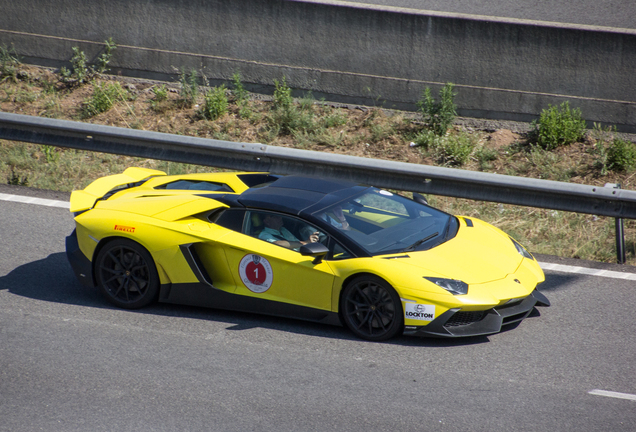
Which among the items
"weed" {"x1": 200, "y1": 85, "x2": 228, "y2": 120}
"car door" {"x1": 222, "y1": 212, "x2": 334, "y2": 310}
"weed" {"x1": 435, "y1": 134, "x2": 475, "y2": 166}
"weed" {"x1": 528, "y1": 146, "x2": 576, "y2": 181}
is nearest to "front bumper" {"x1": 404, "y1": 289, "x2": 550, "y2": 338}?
"car door" {"x1": 222, "y1": 212, "x2": 334, "y2": 310}

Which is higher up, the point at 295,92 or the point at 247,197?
the point at 295,92

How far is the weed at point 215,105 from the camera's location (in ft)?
37.4

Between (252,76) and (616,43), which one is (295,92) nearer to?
(252,76)

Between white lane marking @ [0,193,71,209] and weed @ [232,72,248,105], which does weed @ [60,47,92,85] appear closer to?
weed @ [232,72,248,105]

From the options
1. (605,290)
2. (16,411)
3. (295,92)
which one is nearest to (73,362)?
(16,411)

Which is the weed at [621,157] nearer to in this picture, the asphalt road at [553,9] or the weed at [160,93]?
the asphalt road at [553,9]

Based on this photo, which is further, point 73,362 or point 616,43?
point 616,43

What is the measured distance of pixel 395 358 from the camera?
516 centimetres

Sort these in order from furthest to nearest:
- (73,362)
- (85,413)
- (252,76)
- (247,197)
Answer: (252,76), (247,197), (73,362), (85,413)

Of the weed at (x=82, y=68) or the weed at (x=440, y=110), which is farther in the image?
the weed at (x=82, y=68)

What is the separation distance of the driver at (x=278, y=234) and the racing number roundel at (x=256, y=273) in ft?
0.67

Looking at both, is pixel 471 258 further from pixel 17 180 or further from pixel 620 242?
pixel 17 180

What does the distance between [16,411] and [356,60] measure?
26.9 ft

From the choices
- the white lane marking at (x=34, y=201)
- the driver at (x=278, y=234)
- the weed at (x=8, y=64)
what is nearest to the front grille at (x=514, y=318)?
the driver at (x=278, y=234)
